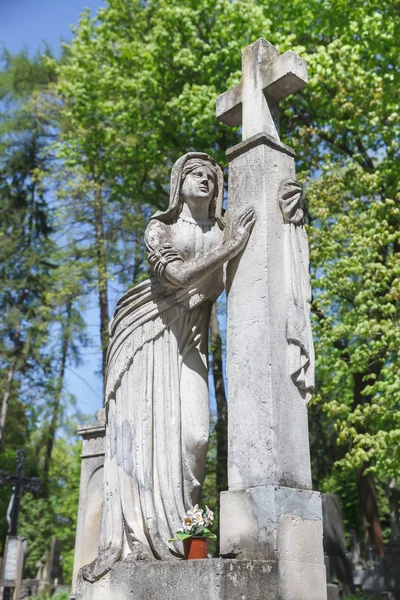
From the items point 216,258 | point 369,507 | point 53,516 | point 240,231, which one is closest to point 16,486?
point 369,507

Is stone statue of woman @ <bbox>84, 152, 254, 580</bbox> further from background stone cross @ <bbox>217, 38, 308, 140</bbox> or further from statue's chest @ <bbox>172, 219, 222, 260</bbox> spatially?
background stone cross @ <bbox>217, 38, 308, 140</bbox>

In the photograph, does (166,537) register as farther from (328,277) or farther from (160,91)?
(160,91)

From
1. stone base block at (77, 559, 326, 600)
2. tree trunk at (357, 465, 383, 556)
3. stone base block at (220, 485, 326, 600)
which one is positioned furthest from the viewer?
tree trunk at (357, 465, 383, 556)

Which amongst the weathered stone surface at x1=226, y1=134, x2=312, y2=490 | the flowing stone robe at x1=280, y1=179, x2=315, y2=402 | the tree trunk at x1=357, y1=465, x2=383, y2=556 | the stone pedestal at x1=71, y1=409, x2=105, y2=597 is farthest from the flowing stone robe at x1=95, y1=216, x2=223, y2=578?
the tree trunk at x1=357, y1=465, x2=383, y2=556

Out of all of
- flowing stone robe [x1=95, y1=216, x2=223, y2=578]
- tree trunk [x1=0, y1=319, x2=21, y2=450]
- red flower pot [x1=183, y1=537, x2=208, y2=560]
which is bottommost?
red flower pot [x1=183, y1=537, x2=208, y2=560]

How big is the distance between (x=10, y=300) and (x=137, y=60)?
41.5 ft

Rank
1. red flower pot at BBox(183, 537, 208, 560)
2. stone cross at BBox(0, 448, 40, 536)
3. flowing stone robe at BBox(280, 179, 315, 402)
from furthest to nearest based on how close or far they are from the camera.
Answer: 1. stone cross at BBox(0, 448, 40, 536)
2. flowing stone robe at BBox(280, 179, 315, 402)
3. red flower pot at BBox(183, 537, 208, 560)

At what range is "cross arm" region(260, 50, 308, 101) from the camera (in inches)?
181

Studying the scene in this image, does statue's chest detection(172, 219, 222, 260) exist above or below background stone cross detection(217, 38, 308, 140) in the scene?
below

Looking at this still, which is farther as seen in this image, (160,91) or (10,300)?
(10,300)

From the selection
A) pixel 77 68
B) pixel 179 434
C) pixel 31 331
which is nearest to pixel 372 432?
pixel 179 434

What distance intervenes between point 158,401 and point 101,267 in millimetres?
15743

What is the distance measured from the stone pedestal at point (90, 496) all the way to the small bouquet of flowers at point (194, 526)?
6630 mm

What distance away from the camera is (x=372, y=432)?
11.9 metres
